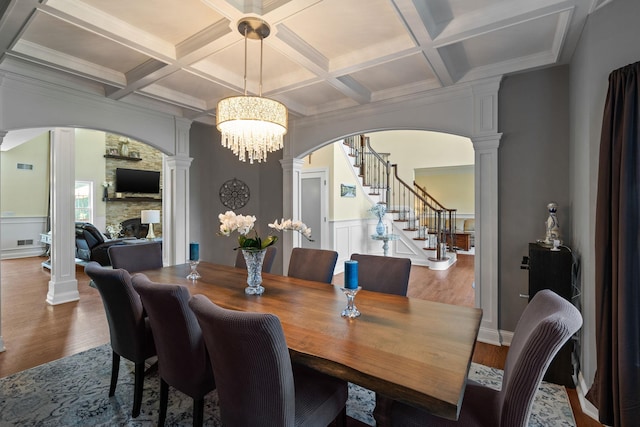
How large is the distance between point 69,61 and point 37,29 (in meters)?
0.49

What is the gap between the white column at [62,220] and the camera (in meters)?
4.25

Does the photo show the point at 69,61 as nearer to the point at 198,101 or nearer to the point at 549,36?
the point at 198,101

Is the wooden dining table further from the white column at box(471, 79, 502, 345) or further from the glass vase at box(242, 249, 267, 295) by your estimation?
the white column at box(471, 79, 502, 345)

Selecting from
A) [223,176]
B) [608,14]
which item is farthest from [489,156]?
[223,176]

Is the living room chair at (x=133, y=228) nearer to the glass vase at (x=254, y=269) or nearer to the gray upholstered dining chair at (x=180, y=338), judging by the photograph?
the glass vase at (x=254, y=269)

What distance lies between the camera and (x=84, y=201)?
8.81 metres

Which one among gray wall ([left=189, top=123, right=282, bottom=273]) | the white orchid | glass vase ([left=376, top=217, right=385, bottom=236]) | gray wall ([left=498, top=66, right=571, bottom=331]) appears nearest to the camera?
the white orchid

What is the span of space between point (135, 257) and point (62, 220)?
2182 millimetres

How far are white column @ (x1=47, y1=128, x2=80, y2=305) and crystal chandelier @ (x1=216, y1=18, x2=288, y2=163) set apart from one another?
10.8 ft

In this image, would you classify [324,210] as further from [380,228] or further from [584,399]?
[584,399]

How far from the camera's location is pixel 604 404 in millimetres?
1793

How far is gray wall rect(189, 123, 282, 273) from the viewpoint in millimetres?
4797

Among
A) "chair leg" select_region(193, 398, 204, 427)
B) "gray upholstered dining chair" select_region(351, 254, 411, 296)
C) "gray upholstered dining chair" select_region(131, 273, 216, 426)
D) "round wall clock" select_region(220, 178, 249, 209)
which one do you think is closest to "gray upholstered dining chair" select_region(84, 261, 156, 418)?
"gray upholstered dining chair" select_region(131, 273, 216, 426)

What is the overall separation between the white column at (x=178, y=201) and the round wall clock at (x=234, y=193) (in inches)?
24.0
